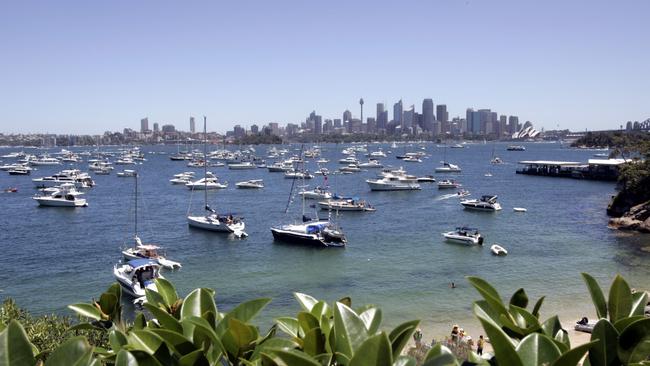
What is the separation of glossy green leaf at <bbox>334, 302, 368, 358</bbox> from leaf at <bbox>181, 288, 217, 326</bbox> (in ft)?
3.35

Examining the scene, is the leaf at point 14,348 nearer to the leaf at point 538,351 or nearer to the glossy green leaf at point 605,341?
the leaf at point 538,351

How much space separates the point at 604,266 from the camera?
3114 cm

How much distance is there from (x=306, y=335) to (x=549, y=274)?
96.2ft

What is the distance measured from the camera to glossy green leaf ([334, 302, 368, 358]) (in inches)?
98.5

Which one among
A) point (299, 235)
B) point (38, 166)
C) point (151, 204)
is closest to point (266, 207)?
point (151, 204)

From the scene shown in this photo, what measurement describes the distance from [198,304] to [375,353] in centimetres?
172

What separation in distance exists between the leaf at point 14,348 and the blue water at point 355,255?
21066 mm

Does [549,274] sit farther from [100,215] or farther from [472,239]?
[100,215]

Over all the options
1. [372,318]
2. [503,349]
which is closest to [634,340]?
[503,349]

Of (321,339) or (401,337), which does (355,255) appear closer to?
(321,339)

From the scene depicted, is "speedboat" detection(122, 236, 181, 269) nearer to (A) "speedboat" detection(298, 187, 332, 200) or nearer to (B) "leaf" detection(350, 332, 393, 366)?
(A) "speedboat" detection(298, 187, 332, 200)

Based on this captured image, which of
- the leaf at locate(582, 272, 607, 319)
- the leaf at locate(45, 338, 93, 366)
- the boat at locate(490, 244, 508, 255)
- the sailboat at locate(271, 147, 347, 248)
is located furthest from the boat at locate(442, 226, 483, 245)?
the leaf at locate(45, 338, 93, 366)

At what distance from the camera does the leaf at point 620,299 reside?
3.07 metres

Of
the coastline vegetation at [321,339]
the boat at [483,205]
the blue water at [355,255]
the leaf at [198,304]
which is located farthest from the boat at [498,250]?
the leaf at [198,304]
